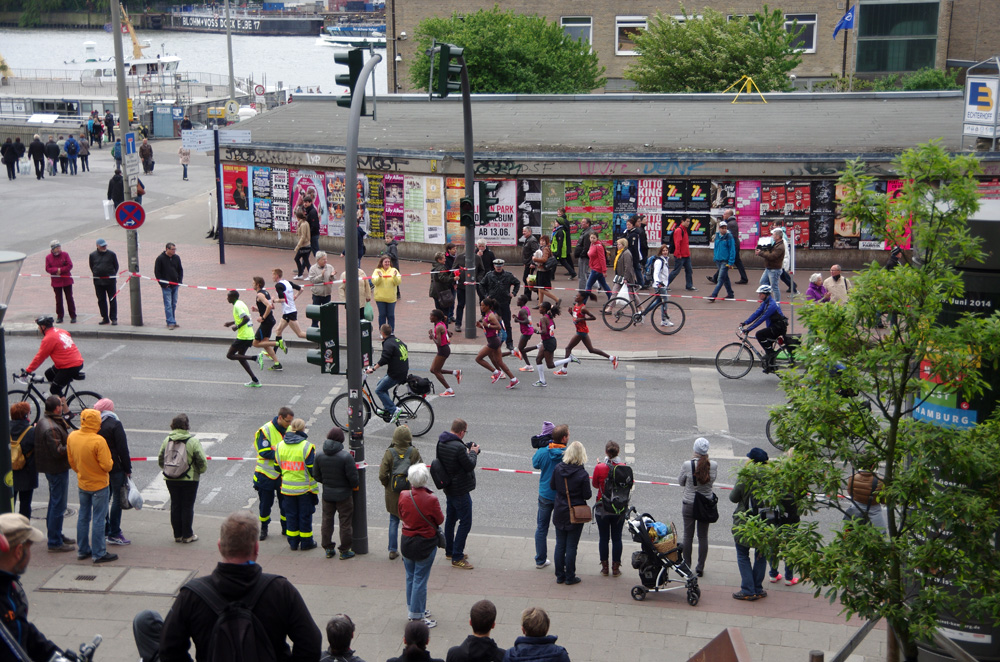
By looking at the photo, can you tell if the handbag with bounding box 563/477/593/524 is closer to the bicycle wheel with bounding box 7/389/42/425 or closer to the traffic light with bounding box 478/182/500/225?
the bicycle wheel with bounding box 7/389/42/425

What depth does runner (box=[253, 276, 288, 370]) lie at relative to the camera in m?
18.8

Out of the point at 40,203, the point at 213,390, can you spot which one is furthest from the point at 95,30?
the point at 213,390

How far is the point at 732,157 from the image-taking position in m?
26.6

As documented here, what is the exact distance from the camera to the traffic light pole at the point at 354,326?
39.9 feet

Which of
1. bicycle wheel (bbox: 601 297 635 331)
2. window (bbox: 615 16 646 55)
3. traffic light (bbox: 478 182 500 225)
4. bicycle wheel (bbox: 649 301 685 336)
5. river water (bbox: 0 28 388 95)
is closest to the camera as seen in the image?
traffic light (bbox: 478 182 500 225)

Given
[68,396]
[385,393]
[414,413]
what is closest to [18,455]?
[68,396]

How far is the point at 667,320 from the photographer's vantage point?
857 inches

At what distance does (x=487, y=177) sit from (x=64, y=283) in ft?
34.5

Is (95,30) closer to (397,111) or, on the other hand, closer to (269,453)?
(397,111)

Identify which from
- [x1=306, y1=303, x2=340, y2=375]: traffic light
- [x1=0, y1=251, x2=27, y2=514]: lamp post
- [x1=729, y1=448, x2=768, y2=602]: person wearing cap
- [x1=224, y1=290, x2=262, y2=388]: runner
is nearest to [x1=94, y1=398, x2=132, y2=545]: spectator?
[x1=306, y1=303, x2=340, y2=375]: traffic light

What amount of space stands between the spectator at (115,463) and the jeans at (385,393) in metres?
4.55

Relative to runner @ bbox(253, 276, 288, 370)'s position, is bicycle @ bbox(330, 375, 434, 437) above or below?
below

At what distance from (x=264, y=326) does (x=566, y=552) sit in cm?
938

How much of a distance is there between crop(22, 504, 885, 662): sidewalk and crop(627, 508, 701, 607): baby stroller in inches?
5.4
